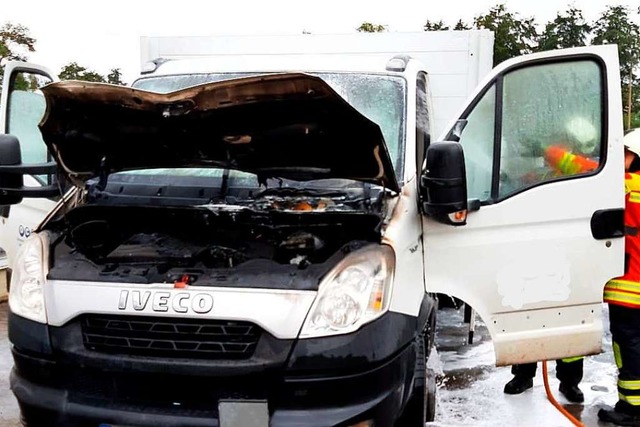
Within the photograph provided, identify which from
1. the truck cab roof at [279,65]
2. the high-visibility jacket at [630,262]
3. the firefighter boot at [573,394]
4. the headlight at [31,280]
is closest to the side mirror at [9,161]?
the headlight at [31,280]

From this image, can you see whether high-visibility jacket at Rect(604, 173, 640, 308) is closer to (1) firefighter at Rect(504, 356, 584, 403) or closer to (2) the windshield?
(1) firefighter at Rect(504, 356, 584, 403)

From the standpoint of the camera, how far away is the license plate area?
2.57 metres

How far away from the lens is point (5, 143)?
357 cm

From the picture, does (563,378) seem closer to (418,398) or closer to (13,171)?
(418,398)

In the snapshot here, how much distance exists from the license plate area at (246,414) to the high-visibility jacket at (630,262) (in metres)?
2.64

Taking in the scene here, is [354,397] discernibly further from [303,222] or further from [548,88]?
[548,88]

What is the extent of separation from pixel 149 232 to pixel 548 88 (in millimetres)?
2160

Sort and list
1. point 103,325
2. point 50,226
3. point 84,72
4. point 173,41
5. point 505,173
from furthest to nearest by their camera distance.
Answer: point 84,72 < point 173,41 < point 505,173 < point 50,226 < point 103,325

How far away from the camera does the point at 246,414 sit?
258 cm

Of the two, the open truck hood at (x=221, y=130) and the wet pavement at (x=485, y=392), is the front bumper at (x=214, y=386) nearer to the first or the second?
the open truck hood at (x=221, y=130)

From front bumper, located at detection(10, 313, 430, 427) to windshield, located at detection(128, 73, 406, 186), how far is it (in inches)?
42.9

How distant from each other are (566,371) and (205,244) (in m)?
2.97

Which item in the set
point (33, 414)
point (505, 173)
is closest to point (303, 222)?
point (505, 173)

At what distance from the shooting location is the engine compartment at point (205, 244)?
279cm
